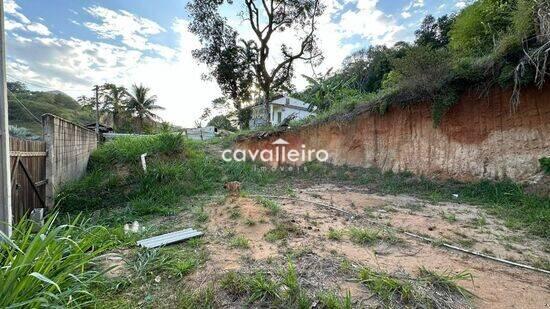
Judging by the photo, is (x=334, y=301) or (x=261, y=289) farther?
(x=261, y=289)

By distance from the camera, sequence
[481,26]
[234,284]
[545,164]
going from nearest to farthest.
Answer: [234,284] → [545,164] → [481,26]

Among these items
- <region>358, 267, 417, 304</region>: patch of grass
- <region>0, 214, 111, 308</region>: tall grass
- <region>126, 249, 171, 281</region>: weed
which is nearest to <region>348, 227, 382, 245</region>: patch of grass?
<region>358, 267, 417, 304</region>: patch of grass

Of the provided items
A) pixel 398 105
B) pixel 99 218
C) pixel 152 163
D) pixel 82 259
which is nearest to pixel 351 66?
pixel 398 105

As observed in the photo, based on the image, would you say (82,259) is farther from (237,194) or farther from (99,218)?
(237,194)

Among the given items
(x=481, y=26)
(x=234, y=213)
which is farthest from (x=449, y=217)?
(x=481, y=26)

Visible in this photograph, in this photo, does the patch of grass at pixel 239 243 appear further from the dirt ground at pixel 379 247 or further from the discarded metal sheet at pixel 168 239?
the discarded metal sheet at pixel 168 239

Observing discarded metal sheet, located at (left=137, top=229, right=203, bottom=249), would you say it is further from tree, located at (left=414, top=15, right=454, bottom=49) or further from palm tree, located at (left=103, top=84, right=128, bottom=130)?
palm tree, located at (left=103, top=84, right=128, bottom=130)

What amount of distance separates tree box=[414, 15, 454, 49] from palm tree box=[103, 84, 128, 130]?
22.9m

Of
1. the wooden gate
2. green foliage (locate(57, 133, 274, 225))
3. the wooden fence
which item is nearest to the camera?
the wooden gate

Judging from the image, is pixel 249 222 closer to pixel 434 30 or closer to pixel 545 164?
pixel 545 164

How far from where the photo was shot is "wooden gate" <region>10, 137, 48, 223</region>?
4023 millimetres

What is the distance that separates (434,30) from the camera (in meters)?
18.9

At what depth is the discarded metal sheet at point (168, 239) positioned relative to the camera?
3.33 metres

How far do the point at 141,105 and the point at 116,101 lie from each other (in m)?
2.07
